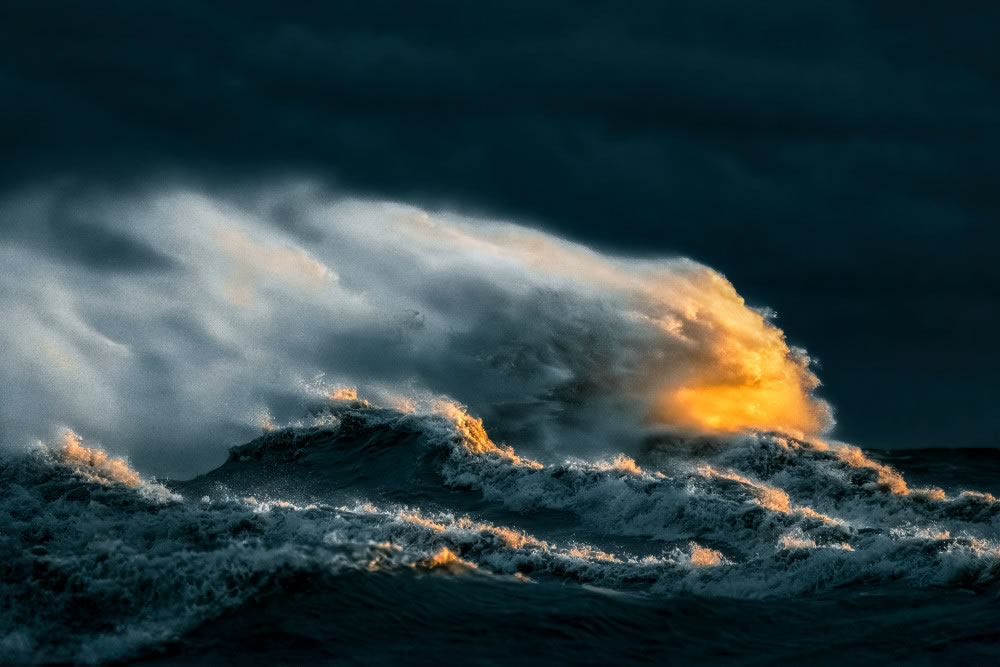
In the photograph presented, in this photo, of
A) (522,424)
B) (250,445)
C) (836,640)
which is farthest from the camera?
(522,424)

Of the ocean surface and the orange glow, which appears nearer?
the ocean surface

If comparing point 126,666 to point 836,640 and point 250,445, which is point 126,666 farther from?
point 250,445

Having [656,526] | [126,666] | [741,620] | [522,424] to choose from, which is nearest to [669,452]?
[522,424]

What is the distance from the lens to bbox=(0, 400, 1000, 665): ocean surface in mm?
12922

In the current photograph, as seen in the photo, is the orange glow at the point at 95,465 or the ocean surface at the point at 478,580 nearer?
the ocean surface at the point at 478,580

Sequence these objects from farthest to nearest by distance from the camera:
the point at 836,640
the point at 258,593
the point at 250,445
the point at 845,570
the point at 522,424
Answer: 1. the point at 522,424
2. the point at 250,445
3. the point at 845,570
4. the point at 258,593
5. the point at 836,640

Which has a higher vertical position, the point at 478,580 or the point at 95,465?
the point at 95,465

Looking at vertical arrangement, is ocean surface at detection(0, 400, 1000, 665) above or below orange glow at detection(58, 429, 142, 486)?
below

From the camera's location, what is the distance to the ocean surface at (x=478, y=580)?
42.4 feet

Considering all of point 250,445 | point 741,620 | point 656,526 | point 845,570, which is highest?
point 250,445

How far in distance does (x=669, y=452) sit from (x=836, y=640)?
23365mm

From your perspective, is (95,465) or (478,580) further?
(95,465)

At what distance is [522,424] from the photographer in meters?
39.2

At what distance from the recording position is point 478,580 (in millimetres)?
15656
